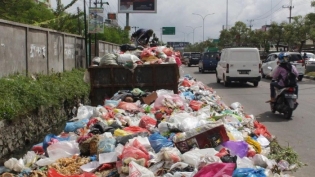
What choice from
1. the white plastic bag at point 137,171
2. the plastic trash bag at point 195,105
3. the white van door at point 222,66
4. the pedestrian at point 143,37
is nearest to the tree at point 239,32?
the white van door at point 222,66

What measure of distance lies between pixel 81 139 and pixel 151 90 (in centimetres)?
429

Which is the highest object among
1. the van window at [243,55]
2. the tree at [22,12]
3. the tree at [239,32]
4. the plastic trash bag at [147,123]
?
the tree at [239,32]

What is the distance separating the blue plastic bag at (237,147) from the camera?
6.27m

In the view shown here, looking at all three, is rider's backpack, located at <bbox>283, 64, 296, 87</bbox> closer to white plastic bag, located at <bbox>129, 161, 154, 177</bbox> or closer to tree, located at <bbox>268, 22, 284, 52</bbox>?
white plastic bag, located at <bbox>129, 161, 154, 177</bbox>

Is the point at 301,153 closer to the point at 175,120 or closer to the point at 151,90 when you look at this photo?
the point at 175,120

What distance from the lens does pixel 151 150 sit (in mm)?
6230

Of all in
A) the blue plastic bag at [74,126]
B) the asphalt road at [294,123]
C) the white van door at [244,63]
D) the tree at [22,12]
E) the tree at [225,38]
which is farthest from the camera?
the tree at [225,38]

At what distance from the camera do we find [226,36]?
8088 cm

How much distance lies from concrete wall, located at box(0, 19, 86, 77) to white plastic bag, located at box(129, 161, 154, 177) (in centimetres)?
574

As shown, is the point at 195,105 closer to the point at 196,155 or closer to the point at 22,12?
the point at 196,155

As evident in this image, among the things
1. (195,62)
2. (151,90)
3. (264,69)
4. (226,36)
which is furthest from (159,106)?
(226,36)

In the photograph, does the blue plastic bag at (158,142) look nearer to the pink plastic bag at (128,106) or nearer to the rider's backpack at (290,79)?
the pink plastic bag at (128,106)

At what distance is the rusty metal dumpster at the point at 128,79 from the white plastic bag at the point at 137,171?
18.1 feet

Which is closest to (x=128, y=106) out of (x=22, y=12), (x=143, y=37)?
(x=143, y=37)
